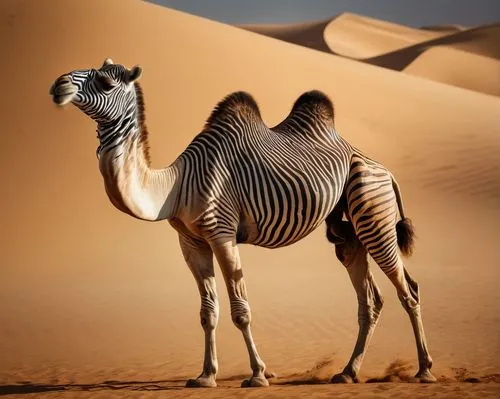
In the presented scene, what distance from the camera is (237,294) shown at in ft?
23.6

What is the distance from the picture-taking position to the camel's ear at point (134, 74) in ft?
21.8

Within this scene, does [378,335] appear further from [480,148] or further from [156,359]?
[480,148]

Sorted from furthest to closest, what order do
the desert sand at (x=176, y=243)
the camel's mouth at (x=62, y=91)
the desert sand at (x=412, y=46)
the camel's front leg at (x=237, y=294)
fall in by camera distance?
the desert sand at (x=412, y=46) → the desert sand at (x=176, y=243) → the camel's front leg at (x=237, y=294) → the camel's mouth at (x=62, y=91)

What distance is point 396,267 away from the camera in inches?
312

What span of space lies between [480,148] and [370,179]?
46.8ft

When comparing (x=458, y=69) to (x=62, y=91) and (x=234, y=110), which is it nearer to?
(x=234, y=110)

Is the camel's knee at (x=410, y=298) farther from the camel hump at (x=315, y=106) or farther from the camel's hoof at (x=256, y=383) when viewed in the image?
the camel hump at (x=315, y=106)

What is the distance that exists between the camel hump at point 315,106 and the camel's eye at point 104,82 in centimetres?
225

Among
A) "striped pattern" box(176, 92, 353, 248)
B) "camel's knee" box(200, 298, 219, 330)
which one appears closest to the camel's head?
"striped pattern" box(176, 92, 353, 248)

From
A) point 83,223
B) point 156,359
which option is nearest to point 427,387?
point 156,359

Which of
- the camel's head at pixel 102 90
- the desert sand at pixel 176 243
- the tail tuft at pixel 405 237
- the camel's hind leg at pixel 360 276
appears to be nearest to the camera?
the camel's head at pixel 102 90

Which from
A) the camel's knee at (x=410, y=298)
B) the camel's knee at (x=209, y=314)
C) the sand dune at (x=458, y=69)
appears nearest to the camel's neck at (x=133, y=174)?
the camel's knee at (x=209, y=314)

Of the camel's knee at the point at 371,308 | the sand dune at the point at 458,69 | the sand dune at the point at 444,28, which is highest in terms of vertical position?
the sand dune at the point at 444,28

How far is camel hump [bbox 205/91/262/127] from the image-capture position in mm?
7707
